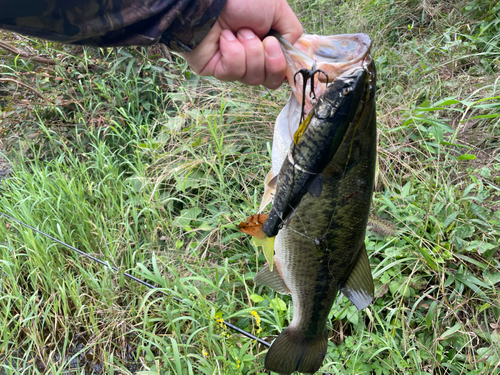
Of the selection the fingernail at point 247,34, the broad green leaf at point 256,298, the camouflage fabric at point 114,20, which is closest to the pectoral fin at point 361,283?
the broad green leaf at point 256,298

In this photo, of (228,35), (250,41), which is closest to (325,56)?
(250,41)

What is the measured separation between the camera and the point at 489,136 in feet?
8.64

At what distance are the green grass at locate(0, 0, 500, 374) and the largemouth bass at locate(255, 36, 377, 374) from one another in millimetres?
525

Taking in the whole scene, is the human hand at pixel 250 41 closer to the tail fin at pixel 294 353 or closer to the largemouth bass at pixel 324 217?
the largemouth bass at pixel 324 217

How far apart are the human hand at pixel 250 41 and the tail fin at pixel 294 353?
46.0 inches

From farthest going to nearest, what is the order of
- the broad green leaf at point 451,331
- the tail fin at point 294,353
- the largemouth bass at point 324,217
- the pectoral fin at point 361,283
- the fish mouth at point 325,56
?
the broad green leaf at point 451,331 → the tail fin at point 294,353 → the pectoral fin at point 361,283 → the fish mouth at point 325,56 → the largemouth bass at point 324,217

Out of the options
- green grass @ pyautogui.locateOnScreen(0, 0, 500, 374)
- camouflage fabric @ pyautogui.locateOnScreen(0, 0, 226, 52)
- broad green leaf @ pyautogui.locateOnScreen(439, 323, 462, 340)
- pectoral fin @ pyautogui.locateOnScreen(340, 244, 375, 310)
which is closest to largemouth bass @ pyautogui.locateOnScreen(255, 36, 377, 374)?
pectoral fin @ pyautogui.locateOnScreen(340, 244, 375, 310)

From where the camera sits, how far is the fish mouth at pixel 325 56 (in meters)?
1.14

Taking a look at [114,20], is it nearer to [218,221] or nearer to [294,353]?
[294,353]

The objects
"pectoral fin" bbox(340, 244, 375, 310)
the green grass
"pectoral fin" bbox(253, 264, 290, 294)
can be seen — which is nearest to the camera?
"pectoral fin" bbox(340, 244, 375, 310)

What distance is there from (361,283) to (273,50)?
104cm

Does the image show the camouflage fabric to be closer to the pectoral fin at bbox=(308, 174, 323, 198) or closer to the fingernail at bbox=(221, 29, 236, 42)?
the fingernail at bbox=(221, 29, 236, 42)

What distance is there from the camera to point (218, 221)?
269 centimetres

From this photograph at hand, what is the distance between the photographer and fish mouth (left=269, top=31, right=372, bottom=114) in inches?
44.7
